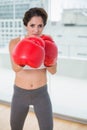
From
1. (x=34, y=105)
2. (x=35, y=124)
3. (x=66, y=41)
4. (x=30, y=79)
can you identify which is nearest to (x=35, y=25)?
(x=30, y=79)

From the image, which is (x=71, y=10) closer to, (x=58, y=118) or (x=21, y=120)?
(x=58, y=118)

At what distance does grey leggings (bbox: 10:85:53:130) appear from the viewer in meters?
1.43

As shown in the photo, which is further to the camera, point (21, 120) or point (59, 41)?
point (59, 41)

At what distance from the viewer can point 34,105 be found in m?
1.45

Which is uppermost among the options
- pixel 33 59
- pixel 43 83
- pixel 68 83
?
pixel 33 59

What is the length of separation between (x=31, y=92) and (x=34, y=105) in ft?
0.28

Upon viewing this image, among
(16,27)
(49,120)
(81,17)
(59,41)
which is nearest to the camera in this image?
(49,120)

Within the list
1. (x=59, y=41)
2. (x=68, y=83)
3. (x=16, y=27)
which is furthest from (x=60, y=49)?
(x=16, y=27)

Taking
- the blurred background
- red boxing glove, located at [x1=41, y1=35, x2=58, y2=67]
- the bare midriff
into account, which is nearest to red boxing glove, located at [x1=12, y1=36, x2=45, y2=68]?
red boxing glove, located at [x1=41, y1=35, x2=58, y2=67]

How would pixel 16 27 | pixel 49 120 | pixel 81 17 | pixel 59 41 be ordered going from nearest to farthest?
pixel 49 120 < pixel 81 17 < pixel 59 41 < pixel 16 27

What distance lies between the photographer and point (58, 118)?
2.65m

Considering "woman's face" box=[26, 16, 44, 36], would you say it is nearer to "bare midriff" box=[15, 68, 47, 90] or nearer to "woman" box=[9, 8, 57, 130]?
"woman" box=[9, 8, 57, 130]

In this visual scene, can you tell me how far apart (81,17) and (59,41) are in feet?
1.25

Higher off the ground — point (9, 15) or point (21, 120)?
point (9, 15)
